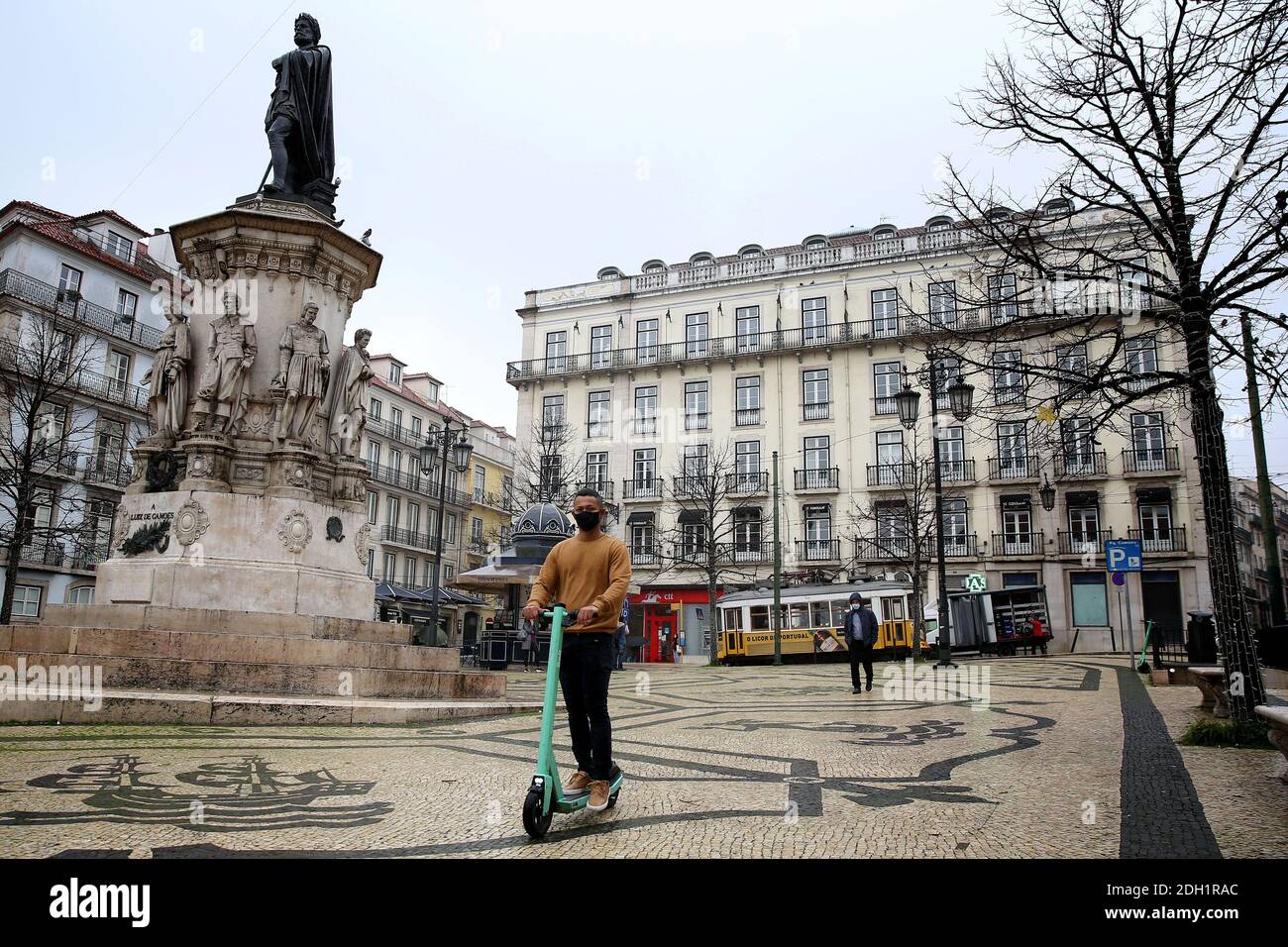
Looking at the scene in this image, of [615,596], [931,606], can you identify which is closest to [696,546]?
[931,606]

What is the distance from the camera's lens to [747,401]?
144 ft

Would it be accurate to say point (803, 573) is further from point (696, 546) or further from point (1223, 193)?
point (1223, 193)

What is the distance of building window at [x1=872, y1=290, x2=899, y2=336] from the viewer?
41.3m

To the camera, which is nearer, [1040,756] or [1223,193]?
[1040,756]

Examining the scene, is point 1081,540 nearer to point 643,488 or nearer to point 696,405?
point 696,405

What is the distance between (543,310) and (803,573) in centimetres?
2274

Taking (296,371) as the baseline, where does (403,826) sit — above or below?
below

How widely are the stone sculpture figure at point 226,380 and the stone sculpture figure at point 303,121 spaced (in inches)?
87.5

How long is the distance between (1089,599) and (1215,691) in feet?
104

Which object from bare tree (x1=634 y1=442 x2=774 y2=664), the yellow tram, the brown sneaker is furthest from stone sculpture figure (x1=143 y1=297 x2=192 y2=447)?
bare tree (x1=634 y1=442 x2=774 y2=664)

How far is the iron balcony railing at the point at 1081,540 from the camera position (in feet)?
120

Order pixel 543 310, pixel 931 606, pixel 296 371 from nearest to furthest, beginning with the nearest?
pixel 296 371
pixel 931 606
pixel 543 310

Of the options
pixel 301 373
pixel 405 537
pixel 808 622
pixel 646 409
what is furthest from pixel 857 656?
pixel 405 537

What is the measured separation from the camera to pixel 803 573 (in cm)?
3625
